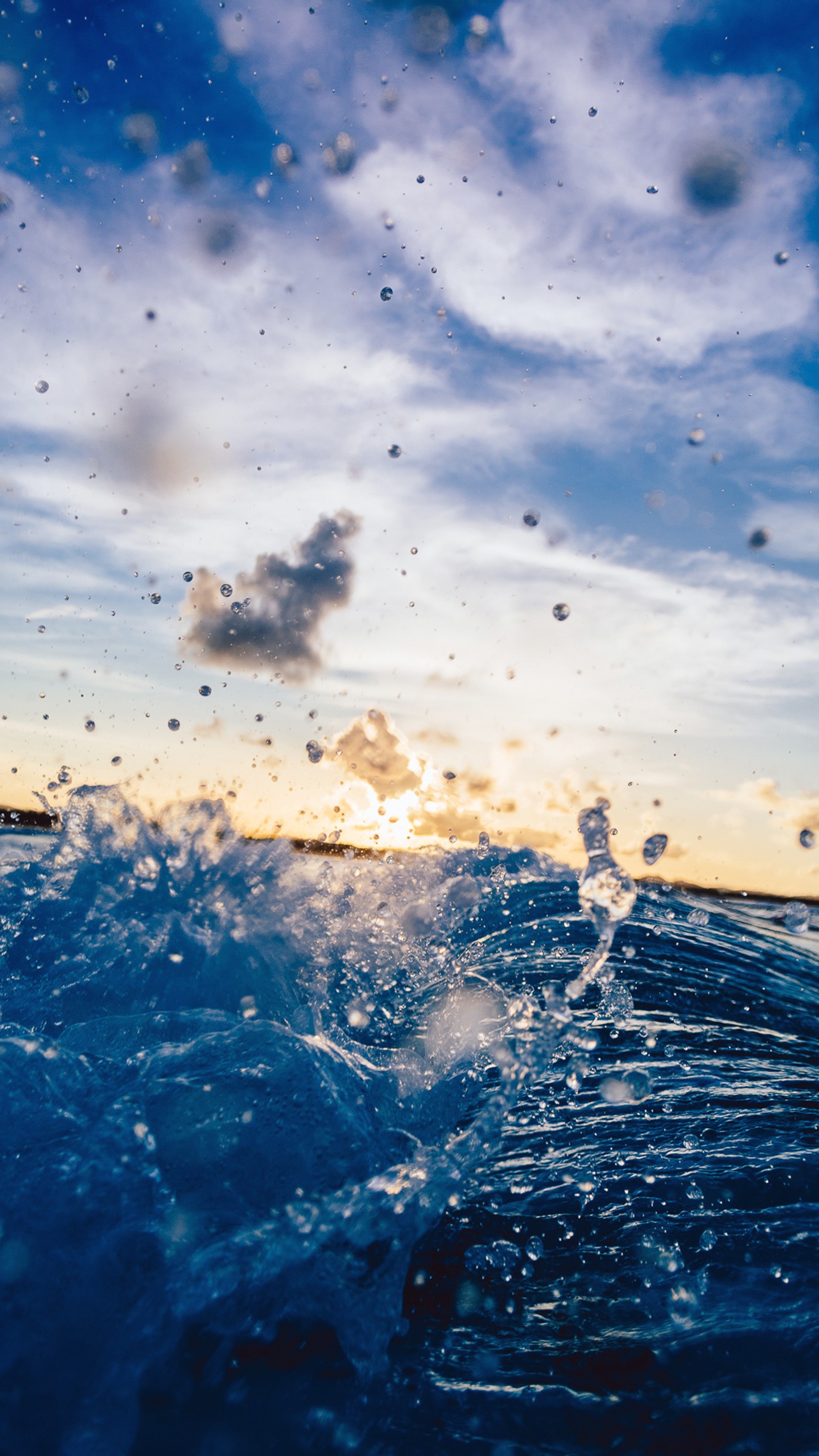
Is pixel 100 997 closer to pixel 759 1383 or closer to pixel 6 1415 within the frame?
pixel 6 1415

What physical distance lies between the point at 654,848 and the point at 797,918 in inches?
196

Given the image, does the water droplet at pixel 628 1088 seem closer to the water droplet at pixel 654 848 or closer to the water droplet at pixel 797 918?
the water droplet at pixel 654 848

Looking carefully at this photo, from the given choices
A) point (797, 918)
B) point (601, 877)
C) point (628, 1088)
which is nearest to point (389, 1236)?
point (628, 1088)

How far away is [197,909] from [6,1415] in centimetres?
454

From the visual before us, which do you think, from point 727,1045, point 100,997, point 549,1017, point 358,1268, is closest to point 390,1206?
point 358,1268

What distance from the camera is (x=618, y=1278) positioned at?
2625 mm

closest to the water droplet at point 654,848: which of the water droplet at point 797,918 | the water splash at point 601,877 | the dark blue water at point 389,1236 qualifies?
the water splash at point 601,877

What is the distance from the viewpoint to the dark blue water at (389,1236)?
2041mm

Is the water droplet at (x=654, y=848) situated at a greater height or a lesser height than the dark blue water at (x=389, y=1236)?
greater

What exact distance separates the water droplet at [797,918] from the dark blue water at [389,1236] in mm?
4848

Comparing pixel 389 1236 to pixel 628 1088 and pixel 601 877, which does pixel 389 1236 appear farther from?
pixel 601 877

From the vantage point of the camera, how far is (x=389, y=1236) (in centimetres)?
259

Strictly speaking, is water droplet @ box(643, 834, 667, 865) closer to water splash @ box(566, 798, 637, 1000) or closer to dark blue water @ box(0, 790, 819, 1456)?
water splash @ box(566, 798, 637, 1000)

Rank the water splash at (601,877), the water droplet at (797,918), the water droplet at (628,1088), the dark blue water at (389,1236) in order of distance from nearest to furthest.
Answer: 1. the dark blue water at (389,1236)
2. the water droplet at (628,1088)
3. the water splash at (601,877)
4. the water droplet at (797,918)
